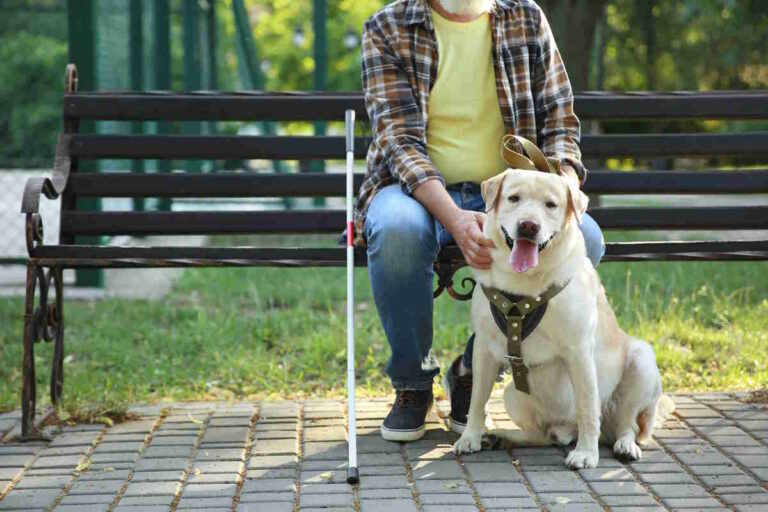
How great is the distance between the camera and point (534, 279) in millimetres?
3986

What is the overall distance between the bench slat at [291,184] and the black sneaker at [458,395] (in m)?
1.09

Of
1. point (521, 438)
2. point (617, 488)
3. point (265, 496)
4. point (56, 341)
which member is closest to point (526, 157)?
point (521, 438)

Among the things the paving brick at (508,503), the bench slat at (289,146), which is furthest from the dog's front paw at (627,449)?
the bench slat at (289,146)

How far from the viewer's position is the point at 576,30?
37.5 feet

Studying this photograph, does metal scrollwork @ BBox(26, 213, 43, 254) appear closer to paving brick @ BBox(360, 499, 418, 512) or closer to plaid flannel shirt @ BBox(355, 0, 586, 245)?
plaid flannel shirt @ BBox(355, 0, 586, 245)

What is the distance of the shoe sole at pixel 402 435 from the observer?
4.39m

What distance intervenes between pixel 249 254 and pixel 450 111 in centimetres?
109

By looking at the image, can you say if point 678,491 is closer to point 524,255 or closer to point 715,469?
point 715,469

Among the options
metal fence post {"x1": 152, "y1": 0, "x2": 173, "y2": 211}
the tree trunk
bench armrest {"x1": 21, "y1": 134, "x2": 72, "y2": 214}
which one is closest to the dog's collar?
bench armrest {"x1": 21, "y1": 134, "x2": 72, "y2": 214}

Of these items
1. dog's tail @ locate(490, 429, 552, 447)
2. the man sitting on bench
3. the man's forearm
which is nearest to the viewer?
the man's forearm

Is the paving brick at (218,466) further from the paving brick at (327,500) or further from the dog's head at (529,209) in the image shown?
the dog's head at (529,209)

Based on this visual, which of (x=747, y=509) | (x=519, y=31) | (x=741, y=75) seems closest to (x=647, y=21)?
(x=741, y=75)

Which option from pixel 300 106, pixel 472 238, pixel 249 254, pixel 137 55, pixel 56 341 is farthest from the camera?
pixel 137 55

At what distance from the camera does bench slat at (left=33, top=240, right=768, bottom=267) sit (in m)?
4.80
